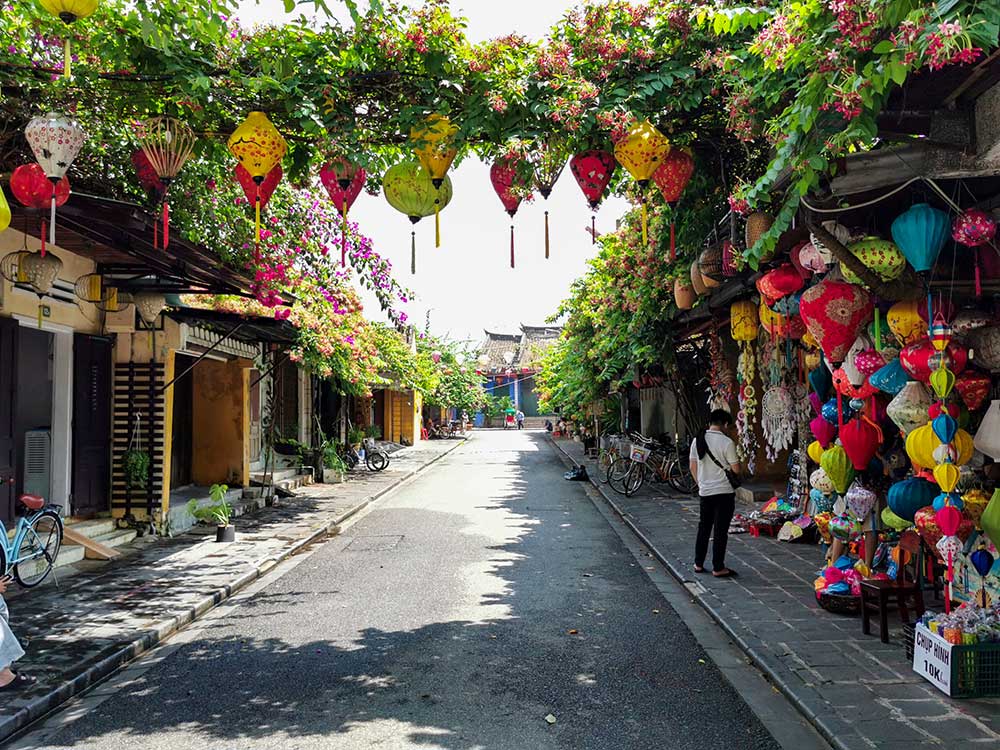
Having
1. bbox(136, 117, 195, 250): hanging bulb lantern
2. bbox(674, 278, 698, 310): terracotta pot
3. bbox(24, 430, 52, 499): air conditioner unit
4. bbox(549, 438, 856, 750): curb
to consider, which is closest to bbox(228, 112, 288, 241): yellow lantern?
bbox(136, 117, 195, 250): hanging bulb lantern

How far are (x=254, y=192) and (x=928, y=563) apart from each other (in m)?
6.66

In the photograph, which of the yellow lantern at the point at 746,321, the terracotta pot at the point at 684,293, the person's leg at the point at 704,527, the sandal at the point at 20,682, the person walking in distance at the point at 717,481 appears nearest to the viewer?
the sandal at the point at 20,682

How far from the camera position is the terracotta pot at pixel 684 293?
33.3ft

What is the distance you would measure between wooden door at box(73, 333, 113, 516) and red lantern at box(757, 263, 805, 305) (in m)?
9.03

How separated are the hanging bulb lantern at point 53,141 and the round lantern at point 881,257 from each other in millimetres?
5755

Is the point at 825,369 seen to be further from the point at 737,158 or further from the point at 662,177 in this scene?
the point at 662,177

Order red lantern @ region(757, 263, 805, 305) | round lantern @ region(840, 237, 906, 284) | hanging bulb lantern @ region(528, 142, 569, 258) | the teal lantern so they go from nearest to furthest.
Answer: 1. round lantern @ region(840, 237, 906, 284)
2. the teal lantern
3. hanging bulb lantern @ region(528, 142, 569, 258)
4. red lantern @ region(757, 263, 805, 305)

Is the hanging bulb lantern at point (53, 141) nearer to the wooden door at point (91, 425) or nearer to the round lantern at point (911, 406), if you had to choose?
the wooden door at point (91, 425)

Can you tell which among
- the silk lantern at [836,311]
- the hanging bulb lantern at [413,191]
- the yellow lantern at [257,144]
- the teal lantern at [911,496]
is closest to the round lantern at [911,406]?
the teal lantern at [911,496]

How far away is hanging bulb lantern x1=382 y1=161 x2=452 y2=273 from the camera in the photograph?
5.80m

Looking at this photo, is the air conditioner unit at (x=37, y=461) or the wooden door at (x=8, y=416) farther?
the air conditioner unit at (x=37, y=461)

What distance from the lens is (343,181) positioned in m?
5.98

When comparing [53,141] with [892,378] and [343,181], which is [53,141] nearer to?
[343,181]

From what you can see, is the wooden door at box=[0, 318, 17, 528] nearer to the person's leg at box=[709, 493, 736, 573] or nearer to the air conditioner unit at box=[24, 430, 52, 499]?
the air conditioner unit at box=[24, 430, 52, 499]
